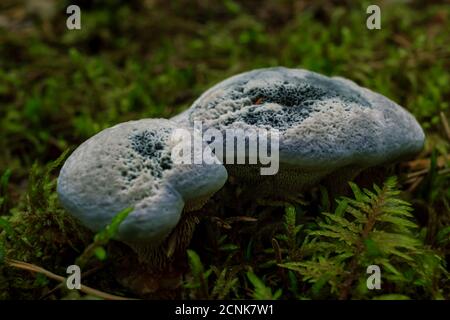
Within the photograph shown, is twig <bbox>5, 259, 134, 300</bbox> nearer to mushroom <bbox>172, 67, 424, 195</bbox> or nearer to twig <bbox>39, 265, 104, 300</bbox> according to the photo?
twig <bbox>39, 265, 104, 300</bbox>

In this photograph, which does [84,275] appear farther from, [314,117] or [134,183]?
[314,117]

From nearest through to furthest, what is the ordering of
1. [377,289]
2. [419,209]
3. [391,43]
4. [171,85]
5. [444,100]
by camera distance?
[377,289], [419,209], [444,100], [171,85], [391,43]

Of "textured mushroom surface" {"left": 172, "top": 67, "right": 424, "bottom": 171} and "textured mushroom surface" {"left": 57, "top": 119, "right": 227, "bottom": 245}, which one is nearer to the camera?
"textured mushroom surface" {"left": 57, "top": 119, "right": 227, "bottom": 245}

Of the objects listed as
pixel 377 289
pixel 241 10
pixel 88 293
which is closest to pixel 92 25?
pixel 241 10

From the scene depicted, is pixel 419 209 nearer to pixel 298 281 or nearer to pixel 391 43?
pixel 298 281

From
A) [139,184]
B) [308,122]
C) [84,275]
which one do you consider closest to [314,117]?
[308,122]

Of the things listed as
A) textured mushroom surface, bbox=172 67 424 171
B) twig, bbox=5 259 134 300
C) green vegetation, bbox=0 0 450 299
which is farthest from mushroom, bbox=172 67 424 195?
twig, bbox=5 259 134 300

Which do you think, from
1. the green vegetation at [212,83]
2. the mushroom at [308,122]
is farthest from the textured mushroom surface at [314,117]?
the green vegetation at [212,83]
